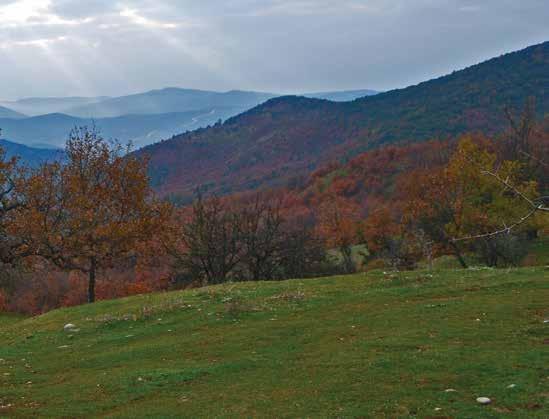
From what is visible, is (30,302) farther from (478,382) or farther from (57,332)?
(478,382)

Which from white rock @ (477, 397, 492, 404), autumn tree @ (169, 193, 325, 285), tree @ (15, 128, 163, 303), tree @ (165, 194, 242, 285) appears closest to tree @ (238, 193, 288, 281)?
autumn tree @ (169, 193, 325, 285)

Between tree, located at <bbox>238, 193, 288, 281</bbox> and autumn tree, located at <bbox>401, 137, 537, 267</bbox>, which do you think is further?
autumn tree, located at <bbox>401, 137, 537, 267</bbox>

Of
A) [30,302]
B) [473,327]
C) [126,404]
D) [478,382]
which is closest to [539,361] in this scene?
[478,382]

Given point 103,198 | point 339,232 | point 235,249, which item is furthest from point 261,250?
point 339,232

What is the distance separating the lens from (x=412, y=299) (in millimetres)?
22125

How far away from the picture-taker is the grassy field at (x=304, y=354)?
1155cm

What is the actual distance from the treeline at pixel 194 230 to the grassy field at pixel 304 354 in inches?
113

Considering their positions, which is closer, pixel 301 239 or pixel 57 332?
pixel 57 332

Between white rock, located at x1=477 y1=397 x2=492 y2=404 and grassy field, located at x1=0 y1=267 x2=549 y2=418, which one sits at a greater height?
white rock, located at x1=477 y1=397 x2=492 y2=404

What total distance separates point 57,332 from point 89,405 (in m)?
11.4

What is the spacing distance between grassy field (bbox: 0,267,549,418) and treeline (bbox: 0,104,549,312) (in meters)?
2.88

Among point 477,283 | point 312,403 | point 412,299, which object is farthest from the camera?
point 477,283

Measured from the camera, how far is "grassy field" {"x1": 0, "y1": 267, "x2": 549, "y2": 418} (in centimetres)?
1155

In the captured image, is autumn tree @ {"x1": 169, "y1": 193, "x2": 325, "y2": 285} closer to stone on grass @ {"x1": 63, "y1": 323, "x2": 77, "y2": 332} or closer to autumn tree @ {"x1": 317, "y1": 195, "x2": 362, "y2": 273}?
autumn tree @ {"x1": 317, "y1": 195, "x2": 362, "y2": 273}
